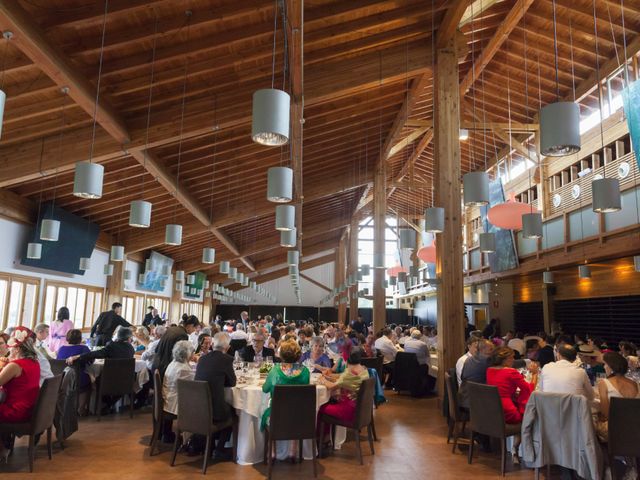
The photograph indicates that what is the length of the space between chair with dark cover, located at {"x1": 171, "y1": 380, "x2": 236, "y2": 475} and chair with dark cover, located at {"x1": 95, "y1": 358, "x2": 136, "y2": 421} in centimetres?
199

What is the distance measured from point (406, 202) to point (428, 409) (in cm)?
1696

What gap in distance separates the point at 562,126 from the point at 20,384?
4642mm

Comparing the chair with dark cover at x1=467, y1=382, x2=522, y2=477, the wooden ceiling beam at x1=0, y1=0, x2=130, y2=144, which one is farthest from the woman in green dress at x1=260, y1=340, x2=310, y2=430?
the wooden ceiling beam at x1=0, y1=0, x2=130, y2=144

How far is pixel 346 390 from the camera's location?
15.5 ft

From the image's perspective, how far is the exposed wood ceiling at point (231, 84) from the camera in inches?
195

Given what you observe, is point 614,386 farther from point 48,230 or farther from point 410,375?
point 48,230

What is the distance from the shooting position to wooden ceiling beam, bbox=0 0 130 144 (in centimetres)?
407

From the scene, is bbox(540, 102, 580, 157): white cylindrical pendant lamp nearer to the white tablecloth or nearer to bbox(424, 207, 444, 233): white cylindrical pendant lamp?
bbox(424, 207, 444, 233): white cylindrical pendant lamp

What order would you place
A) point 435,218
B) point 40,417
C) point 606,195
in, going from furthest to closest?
point 435,218 → point 606,195 → point 40,417

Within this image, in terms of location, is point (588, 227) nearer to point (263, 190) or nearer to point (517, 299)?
point (517, 299)

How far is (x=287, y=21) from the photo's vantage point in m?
4.81

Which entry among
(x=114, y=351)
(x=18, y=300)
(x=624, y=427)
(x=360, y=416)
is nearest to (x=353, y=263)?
(x=18, y=300)

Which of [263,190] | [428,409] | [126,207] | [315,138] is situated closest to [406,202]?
[263,190]

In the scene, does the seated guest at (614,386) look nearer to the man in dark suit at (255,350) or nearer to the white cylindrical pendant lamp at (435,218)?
the white cylindrical pendant lamp at (435,218)
